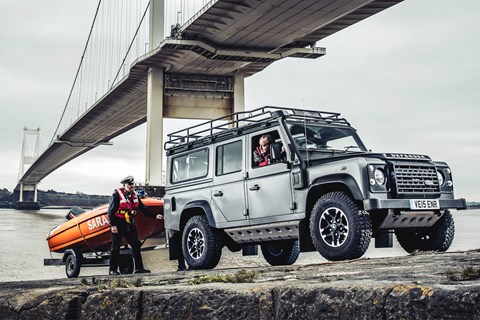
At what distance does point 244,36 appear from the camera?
104 ft

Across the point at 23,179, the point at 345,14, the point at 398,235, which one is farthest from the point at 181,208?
the point at 23,179

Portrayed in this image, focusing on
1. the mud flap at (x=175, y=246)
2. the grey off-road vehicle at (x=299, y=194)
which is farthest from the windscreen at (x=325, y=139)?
the mud flap at (x=175, y=246)

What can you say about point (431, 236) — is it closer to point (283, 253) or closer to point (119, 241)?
point (283, 253)

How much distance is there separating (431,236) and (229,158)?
9.49 ft

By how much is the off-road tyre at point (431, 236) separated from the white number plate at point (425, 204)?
0.41m

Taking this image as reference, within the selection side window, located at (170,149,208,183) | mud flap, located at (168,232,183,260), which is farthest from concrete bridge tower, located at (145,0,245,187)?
mud flap, located at (168,232,183,260)

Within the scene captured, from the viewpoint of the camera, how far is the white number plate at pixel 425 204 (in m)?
7.01

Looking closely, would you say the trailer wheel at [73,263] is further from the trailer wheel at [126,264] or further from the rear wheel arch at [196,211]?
the rear wheel arch at [196,211]

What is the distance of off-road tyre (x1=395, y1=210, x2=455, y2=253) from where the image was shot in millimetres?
7578

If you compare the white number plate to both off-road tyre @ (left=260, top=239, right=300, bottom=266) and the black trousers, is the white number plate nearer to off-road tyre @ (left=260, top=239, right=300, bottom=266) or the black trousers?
off-road tyre @ (left=260, top=239, right=300, bottom=266)

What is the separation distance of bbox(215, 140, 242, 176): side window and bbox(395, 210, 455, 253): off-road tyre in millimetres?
2347

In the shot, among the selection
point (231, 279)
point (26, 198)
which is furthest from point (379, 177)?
point (26, 198)

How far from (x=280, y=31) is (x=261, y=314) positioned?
94.1 feet

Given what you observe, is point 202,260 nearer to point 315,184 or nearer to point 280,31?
point 315,184
